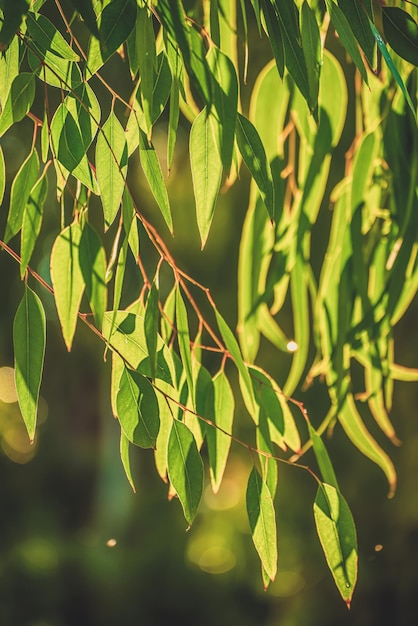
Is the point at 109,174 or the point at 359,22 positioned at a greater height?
the point at 359,22

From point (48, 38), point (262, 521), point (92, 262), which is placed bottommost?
point (262, 521)

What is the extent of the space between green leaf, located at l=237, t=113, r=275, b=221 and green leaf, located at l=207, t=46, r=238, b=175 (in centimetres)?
1

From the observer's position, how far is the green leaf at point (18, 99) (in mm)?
403

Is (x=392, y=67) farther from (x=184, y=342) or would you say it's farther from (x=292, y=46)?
(x=184, y=342)

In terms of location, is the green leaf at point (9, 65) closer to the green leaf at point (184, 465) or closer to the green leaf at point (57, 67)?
the green leaf at point (57, 67)

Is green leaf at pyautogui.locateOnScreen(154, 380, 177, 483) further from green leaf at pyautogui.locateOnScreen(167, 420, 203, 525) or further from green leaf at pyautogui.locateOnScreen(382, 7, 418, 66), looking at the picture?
green leaf at pyautogui.locateOnScreen(382, 7, 418, 66)

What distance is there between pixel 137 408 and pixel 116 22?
7.8 inches

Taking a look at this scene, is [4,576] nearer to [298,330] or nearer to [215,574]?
[215,574]

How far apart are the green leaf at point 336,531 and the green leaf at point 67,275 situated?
18cm

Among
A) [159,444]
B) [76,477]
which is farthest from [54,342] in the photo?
[159,444]

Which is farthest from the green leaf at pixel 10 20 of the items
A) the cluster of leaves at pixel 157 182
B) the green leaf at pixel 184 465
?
the green leaf at pixel 184 465

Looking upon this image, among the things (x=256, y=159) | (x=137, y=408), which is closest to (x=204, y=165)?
(x=256, y=159)

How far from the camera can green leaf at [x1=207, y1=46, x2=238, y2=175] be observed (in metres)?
0.42

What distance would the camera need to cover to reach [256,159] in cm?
43
